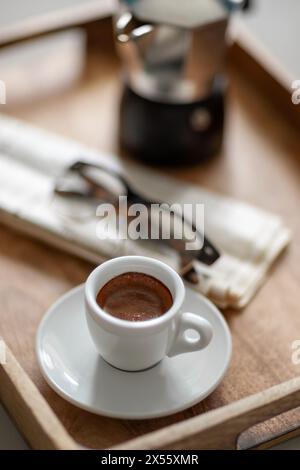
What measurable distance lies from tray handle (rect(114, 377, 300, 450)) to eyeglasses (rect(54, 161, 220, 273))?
194 mm

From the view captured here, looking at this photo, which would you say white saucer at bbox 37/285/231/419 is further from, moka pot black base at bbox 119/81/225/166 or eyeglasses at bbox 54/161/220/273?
moka pot black base at bbox 119/81/225/166

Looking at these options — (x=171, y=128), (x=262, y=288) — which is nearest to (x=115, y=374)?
(x=262, y=288)

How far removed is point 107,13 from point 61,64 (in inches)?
4.2

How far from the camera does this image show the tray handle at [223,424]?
0.48 meters

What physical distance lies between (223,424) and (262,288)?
0.76 ft

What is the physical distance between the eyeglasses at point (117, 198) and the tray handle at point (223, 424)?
194 millimetres

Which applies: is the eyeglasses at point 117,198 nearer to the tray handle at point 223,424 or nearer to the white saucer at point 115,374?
the white saucer at point 115,374

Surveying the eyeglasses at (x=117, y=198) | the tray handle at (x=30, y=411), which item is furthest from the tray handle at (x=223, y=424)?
the eyeglasses at (x=117, y=198)

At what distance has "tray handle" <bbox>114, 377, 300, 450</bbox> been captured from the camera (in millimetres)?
483

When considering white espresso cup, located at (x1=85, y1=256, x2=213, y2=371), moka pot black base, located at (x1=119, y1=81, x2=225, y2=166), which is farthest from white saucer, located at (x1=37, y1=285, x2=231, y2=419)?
moka pot black base, located at (x1=119, y1=81, x2=225, y2=166)

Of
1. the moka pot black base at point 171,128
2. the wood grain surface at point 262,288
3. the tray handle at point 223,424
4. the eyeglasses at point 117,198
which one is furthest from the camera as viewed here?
the moka pot black base at point 171,128

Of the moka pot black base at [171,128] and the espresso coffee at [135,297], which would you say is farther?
the moka pot black base at [171,128]

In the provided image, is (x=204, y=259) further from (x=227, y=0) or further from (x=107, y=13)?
(x=107, y=13)

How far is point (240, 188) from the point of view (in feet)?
2.75
